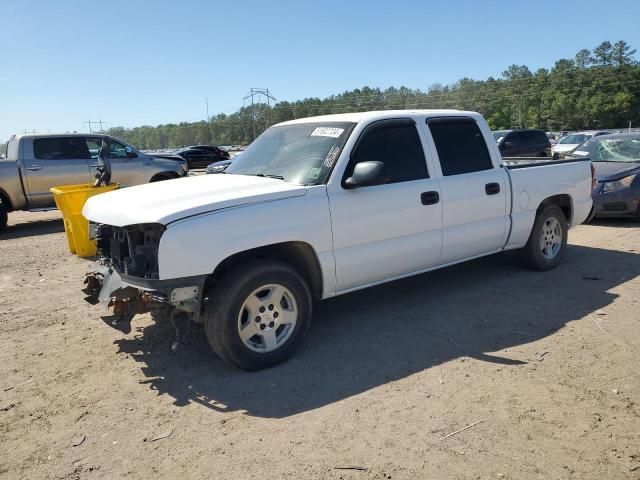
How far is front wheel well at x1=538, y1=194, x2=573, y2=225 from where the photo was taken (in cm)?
620

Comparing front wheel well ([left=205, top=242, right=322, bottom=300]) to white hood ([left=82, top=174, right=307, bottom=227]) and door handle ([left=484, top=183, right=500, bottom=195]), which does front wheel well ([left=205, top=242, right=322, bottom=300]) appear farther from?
door handle ([left=484, top=183, right=500, bottom=195])

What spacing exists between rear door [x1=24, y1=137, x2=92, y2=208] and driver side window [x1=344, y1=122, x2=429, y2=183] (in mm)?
9066

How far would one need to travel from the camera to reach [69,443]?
3100mm

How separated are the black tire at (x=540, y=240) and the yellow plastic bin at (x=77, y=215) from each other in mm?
6086

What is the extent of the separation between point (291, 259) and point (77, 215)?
16.2ft

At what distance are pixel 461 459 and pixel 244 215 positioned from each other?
2.11 meters

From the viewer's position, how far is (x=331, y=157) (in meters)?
4.30

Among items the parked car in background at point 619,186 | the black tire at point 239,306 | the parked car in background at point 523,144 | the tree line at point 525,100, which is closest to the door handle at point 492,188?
the black tire at point 239,306

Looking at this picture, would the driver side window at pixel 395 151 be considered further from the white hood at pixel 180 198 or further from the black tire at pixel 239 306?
the black tire at pixel 239 306

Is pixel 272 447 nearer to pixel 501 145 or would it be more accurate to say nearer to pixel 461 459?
pixel 461 459

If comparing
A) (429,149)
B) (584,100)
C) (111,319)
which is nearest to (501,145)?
(429,149)

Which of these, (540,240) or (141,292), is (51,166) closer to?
(141,292)

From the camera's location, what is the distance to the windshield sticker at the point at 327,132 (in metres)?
4.50

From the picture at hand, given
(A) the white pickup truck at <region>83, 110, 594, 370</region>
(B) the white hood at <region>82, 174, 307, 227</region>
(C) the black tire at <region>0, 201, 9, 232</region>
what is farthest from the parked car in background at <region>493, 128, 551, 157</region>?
(B) the white hood at <region>82, 174, 307, 227</region>
